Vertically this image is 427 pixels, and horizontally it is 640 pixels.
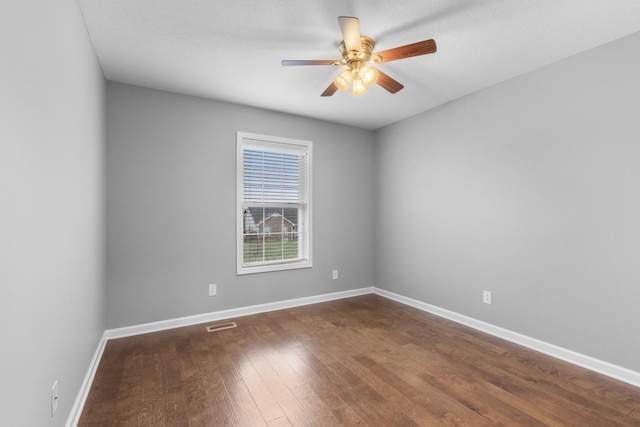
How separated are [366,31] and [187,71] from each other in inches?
65.6

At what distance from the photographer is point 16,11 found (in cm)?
103

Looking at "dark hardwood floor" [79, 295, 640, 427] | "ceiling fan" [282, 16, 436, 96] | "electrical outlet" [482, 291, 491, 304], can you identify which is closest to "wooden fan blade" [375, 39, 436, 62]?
"ceiling fan" [282, 16, 436, 96]

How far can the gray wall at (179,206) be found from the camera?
2943 mm

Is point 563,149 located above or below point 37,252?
above

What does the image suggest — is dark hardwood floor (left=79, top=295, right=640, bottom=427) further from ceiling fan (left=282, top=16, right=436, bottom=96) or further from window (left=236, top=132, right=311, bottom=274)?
ceiling fan (left=282, top=16, right=436, bottom=96)

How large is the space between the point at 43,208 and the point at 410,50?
2.15 m

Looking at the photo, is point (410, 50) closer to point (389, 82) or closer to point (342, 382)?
point (389, 82)

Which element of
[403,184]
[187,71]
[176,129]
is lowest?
[403,184]

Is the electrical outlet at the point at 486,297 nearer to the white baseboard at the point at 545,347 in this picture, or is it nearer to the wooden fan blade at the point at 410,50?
the white baseboard at the point at 545,347

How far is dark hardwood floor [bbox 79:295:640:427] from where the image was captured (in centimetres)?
178

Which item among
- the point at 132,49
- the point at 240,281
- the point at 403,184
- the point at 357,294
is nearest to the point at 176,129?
the point at 132,49

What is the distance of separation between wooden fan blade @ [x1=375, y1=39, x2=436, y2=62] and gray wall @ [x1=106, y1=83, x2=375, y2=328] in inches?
80.6

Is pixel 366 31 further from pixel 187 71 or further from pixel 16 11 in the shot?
pixel 16 11

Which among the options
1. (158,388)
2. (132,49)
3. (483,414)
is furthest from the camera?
(132,49)
